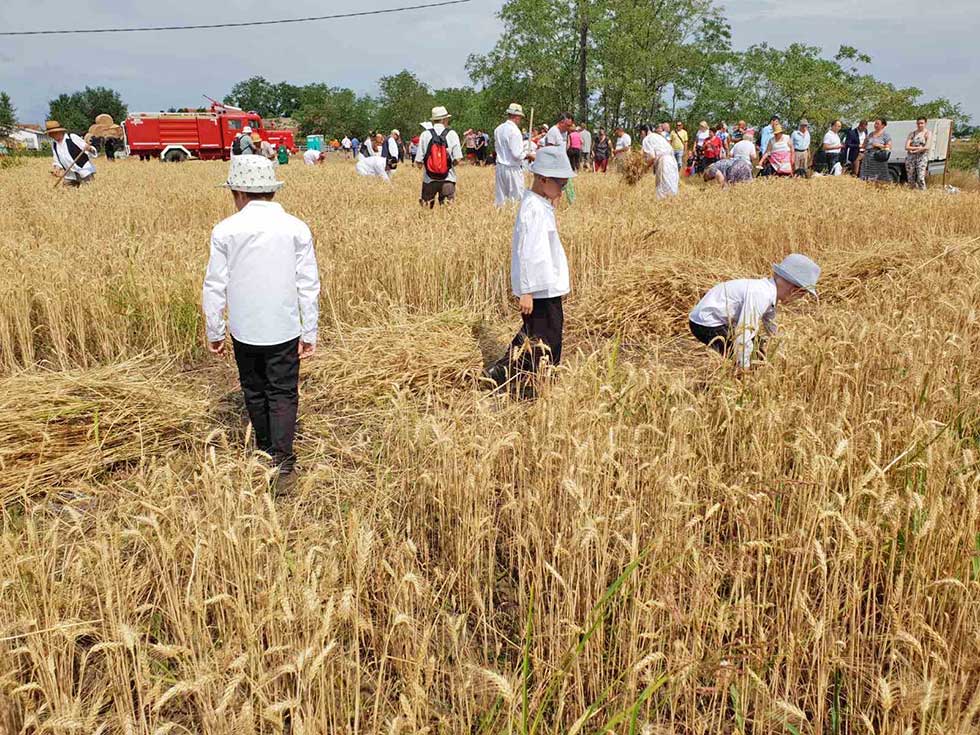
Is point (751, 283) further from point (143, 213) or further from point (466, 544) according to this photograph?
point (143, 213)

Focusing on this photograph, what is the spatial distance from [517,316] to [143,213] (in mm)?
6095

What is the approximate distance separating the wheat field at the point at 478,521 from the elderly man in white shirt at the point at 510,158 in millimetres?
3792

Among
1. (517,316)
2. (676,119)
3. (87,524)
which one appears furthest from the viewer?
(676,119)

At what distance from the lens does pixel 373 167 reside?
17.4 metres

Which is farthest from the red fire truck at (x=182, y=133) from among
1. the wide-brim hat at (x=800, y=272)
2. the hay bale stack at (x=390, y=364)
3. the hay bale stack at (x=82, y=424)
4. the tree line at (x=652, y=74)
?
the wide-brim hat at (x=800, y=272)

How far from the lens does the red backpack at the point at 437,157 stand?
8695mm

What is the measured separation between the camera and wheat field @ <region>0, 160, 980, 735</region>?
1.66 metres

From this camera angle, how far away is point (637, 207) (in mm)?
8555

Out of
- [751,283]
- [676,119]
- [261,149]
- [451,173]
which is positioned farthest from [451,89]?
[751,283]

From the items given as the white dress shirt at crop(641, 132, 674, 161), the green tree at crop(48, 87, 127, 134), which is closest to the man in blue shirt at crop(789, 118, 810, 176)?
the white dress shirt at crop(641, 132, 674, 161)

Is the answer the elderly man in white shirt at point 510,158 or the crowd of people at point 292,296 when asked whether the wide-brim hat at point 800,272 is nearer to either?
the crowd of people at point 292,296

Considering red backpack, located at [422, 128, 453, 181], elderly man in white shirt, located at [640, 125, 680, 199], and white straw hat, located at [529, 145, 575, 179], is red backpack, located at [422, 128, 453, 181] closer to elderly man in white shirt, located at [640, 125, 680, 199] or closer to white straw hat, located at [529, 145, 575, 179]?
elderly man in white shirt, located at [640, 125, 680, 199]

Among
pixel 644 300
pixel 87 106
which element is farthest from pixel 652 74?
pixel 87 106

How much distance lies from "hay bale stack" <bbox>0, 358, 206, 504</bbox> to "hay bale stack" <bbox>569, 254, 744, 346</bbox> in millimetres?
3014
